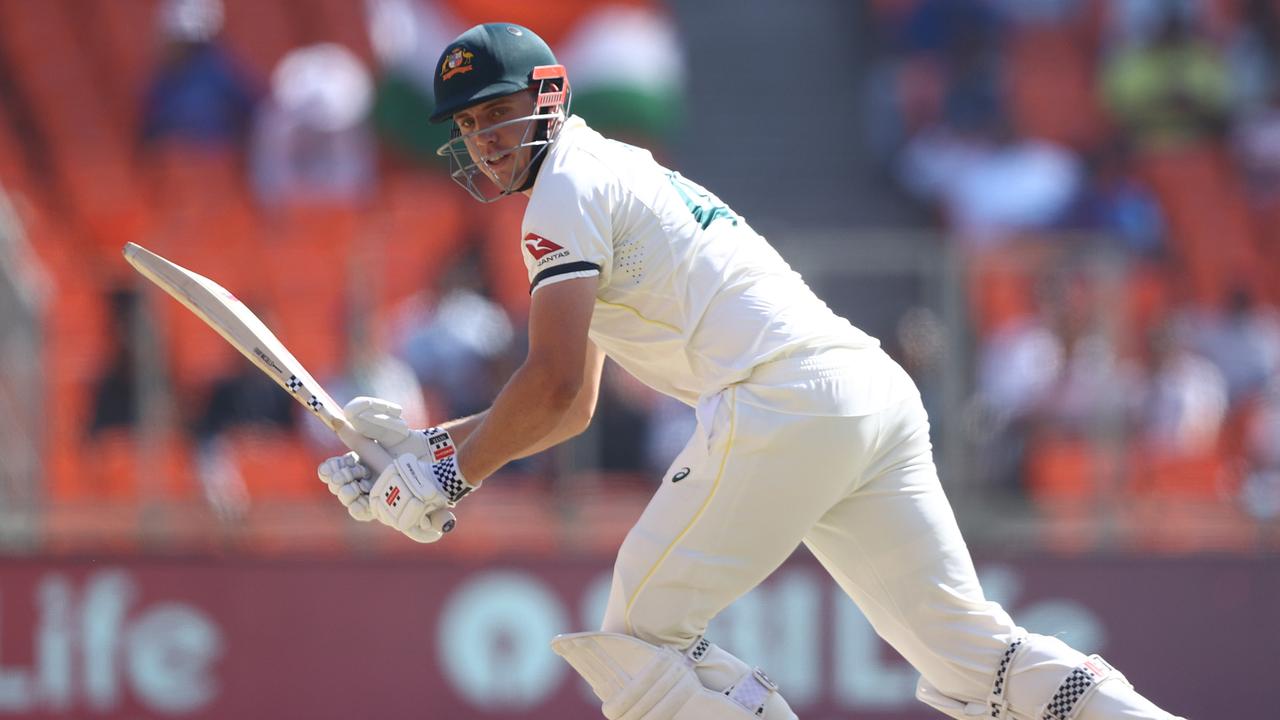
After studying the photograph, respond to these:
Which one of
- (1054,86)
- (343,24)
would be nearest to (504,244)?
(343,24)

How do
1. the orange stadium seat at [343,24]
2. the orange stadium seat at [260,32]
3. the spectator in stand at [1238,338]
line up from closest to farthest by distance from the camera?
the spectator in stand at [1238,338] < the orange stadium seat at [260,32] < the orange stadium seat at [343,24]

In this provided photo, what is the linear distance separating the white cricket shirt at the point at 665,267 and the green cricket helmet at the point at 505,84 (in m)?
0.09

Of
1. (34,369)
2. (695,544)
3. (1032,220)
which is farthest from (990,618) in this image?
(1032,220)

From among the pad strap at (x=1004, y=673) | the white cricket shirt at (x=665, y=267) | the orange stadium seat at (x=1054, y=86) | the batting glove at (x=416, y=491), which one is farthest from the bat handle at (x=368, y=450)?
the orange stadium seat at (x=1054, y=86)

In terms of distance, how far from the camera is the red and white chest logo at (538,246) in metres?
4.64

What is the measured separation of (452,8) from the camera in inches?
546

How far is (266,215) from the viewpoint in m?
11.6

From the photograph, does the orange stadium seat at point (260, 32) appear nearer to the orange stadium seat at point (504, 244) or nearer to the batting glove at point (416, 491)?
the orange stadium seat at point (504, 244)

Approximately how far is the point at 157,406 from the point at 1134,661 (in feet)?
16.1

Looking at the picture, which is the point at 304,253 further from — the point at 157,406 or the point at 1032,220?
the point at 1032,220

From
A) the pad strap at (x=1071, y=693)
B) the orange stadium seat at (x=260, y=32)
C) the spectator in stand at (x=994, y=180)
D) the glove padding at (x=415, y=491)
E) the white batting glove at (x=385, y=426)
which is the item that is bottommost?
the pad strap at (x=1071, y=693)

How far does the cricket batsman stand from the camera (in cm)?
467

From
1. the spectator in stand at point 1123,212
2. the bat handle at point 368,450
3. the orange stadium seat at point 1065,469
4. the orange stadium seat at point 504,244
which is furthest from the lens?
the spectator in stand at point 1123,212

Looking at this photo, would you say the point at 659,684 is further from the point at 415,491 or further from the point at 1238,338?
the point at 1238,338
